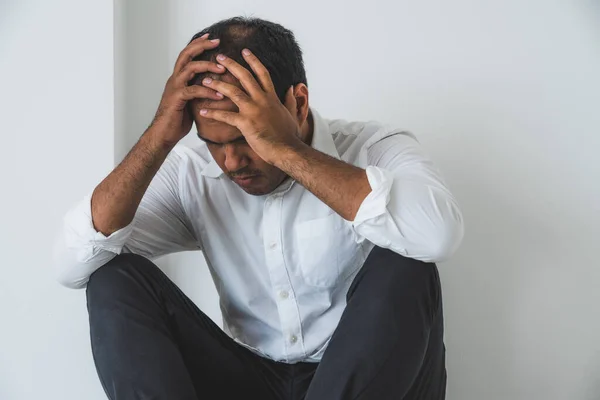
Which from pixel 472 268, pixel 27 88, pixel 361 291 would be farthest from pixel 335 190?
pixel 27 88

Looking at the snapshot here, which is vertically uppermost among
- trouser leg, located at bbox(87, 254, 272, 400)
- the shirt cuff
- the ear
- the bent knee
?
the ear

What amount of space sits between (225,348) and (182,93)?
0.46 meters

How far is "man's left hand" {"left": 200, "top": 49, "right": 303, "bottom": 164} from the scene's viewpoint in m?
1.18

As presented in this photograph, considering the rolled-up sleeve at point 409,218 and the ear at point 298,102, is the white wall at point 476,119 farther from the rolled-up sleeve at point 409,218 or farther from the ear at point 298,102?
the rolled-up sleeve at point 409,218

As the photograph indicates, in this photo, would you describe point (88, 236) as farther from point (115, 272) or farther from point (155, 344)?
point (155, 344)

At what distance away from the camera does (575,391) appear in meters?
1.86

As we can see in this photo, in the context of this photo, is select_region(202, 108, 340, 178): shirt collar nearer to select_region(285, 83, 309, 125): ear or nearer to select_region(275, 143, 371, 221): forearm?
select_region(285, 83, 309, 125): ear

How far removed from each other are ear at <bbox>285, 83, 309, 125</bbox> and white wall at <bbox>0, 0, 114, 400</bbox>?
1.98ft

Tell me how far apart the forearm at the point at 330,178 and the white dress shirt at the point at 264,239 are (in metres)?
0.13

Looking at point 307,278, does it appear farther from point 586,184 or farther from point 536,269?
point 586,184

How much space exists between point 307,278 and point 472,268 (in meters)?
0.62

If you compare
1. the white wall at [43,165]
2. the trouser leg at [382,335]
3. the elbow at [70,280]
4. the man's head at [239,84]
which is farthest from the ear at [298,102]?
the white wall at [43,165]

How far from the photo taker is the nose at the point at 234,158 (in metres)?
1.24

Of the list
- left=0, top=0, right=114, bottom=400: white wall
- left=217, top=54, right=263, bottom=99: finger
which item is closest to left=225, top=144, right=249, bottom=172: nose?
left=217, top=54, right=263, bottom=99: finger
